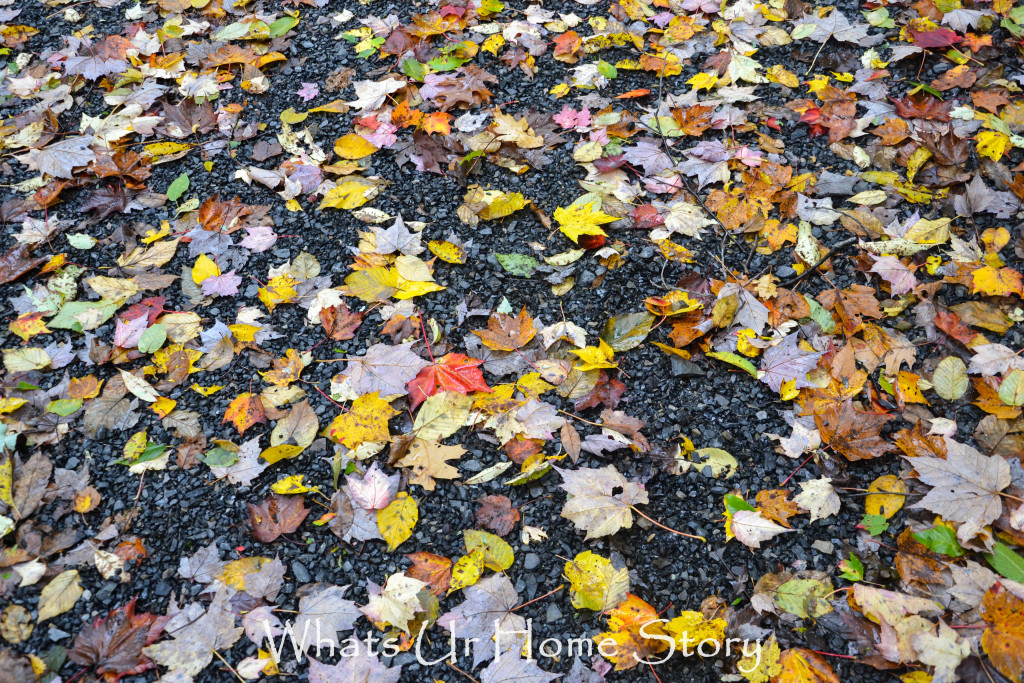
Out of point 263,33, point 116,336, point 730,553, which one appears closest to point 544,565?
point 730,553

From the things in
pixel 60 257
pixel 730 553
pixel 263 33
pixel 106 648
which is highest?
pixel 263 33

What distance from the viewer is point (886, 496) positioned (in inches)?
76.0

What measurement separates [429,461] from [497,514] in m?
0.30

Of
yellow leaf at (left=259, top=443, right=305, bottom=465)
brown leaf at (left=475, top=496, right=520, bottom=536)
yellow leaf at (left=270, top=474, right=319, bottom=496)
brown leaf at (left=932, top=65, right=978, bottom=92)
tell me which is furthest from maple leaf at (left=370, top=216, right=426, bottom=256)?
brown leaf at (left=932, top=65, right=978, bottom=92)

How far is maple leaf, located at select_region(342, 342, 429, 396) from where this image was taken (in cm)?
224

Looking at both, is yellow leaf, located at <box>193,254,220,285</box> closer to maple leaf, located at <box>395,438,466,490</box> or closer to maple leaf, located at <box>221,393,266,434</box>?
maple leaf, located at <box>221,393,266,434</box>

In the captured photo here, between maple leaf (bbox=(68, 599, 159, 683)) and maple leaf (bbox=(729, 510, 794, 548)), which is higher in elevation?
maple leaf (bbox=(68, 599, 159, 683))

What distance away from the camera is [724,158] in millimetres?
2848

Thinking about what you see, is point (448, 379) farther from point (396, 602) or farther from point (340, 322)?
point (396, 602)

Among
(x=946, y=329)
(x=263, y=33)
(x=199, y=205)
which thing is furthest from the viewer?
(x=263, y=33)

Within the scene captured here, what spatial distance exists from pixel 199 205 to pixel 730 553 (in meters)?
2.64

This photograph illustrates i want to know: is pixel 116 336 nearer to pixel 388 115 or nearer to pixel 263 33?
pixel 388 115

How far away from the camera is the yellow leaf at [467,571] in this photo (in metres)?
1.85

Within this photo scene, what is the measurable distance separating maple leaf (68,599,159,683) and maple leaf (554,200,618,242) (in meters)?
2.01
